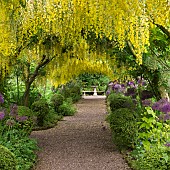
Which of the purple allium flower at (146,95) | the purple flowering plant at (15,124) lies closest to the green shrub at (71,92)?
the purple allium flower at (146,95)

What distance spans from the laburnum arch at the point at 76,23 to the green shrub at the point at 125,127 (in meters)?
1.11

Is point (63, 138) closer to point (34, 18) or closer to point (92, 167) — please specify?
point (92, 167)

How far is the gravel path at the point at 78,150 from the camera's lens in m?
5.37

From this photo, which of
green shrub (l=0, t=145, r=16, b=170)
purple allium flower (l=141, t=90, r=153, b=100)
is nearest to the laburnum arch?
purple allium flower (l=141, t=90, r=153, b=100)

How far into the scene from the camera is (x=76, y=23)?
17.3 feet

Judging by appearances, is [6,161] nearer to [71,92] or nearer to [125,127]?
[125,127]

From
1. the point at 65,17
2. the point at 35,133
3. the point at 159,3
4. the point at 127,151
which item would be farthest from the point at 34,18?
the point at 35,133

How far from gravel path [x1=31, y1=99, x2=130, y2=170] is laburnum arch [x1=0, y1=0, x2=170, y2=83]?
1.64 m

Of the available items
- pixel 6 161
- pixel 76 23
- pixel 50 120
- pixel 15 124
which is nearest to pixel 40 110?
pixel 50 120

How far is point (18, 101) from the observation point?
1086 cm

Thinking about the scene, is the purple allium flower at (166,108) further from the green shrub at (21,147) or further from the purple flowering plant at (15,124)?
the purple flowering plant at (15,124)

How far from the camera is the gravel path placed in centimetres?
537

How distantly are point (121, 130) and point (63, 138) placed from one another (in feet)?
7.27

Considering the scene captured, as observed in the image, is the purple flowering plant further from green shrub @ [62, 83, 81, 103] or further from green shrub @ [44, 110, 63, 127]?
green shrub @ [62, 83, 81, 103]
